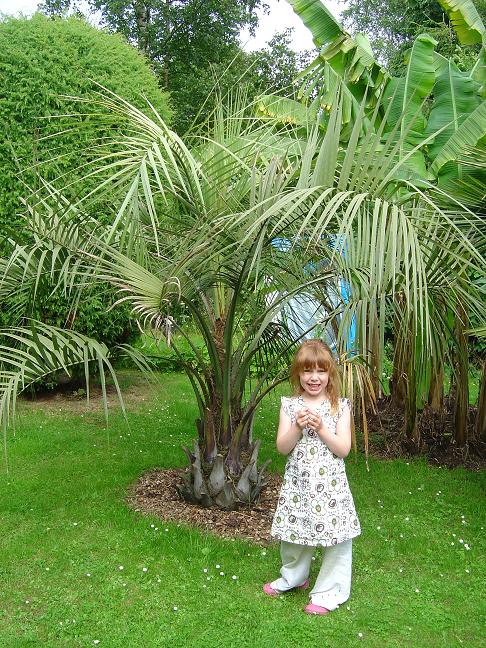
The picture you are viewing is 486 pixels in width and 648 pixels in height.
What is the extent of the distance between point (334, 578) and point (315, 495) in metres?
0.52

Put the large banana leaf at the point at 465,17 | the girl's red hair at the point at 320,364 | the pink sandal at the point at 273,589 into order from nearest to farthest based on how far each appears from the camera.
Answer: the girl's red hair at the point at 320,364, the pink sandal at the point at 273,589, the large banana leaf at the point at 465,17

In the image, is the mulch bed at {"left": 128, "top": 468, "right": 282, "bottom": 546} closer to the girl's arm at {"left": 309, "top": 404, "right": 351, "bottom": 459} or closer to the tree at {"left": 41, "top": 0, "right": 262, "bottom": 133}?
the girl's arm at {"left": 309, "top": 404, "right": 351, "bottom": 459}

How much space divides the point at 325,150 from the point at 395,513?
276 cm

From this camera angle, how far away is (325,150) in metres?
3.36

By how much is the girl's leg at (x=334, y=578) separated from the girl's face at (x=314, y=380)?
804 mm

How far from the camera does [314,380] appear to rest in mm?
3369

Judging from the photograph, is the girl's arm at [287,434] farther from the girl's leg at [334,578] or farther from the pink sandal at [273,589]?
A: the pink sandal at [273,589]

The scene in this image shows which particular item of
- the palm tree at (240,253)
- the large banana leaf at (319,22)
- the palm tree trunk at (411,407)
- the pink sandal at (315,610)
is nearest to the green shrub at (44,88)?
the large banana leaf at (319,22)

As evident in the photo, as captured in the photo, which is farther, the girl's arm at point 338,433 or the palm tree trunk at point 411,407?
the palm tree trunk at point 411,407

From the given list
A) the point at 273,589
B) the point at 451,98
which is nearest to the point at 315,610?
the point at 273,589

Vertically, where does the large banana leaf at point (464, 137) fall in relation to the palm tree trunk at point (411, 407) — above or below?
above

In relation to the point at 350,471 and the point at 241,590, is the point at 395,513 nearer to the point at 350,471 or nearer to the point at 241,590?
the point at 350,471

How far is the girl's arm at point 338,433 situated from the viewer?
10.6ft

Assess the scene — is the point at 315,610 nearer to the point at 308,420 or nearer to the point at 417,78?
the point at 308,420
